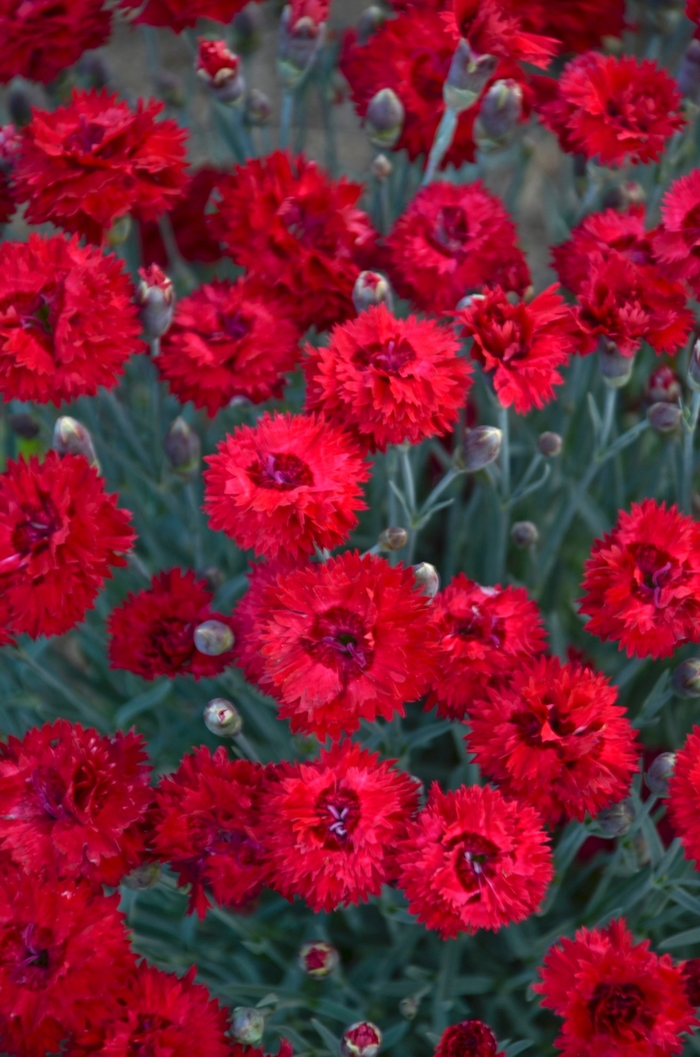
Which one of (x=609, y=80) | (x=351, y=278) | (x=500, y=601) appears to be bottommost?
(x=500, y=601)

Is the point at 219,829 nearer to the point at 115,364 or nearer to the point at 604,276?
the point at 115,364

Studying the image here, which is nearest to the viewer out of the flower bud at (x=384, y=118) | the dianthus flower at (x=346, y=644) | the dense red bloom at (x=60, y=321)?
the dianthus flower at (x=346, y=644)

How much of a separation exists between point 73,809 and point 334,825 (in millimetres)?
156

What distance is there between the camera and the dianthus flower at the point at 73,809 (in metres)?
0.58

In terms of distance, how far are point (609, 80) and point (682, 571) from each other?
401mm

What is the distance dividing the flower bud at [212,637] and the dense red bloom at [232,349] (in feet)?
0.59

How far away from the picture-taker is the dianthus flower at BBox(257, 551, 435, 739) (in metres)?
0.55

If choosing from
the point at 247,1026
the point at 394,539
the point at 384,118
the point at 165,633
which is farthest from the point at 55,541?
the point at 384,118

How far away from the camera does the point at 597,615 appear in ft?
2.03

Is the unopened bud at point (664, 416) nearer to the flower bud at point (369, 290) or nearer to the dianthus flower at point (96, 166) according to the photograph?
the flower bud at point (369, 290)

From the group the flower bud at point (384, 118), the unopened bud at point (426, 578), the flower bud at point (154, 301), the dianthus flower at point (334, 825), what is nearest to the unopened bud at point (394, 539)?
the unopened bud at point (426, 578)

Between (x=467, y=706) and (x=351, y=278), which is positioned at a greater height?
(x=351, y=278)

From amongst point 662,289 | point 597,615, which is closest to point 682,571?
point 597,615

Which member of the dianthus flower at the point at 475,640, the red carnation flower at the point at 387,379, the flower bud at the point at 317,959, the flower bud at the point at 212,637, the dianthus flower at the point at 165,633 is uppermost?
the red carnation flower at the point at 387,379
